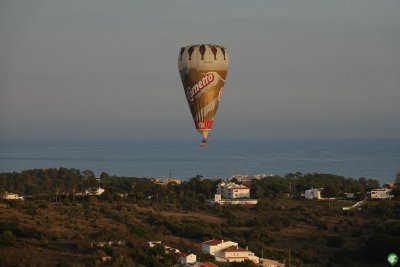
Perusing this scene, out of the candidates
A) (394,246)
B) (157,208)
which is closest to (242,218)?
(157,208)

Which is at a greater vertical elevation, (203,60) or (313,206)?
(203,60)

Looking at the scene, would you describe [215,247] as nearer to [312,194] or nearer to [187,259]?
[187,259]

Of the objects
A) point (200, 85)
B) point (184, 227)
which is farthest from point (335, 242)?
point (200, 85)

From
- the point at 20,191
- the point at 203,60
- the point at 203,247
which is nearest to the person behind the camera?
the point at 203,60

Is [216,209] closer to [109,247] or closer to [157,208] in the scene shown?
[157,208]

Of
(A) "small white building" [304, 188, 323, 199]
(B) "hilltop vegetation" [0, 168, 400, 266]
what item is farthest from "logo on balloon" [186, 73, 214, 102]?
(A) "small white building" [304, 188, 323, 199]

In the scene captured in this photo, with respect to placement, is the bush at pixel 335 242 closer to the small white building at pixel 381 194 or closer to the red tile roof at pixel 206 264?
the red tile roof at pixel 206 264

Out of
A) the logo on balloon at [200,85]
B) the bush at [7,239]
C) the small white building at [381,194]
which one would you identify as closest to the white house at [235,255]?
the logo on balloon at [200,85]

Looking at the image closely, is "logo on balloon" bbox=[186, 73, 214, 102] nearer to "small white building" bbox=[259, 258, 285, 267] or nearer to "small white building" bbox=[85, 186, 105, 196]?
"small white building" bbox=[259, 258, 285, 267]
